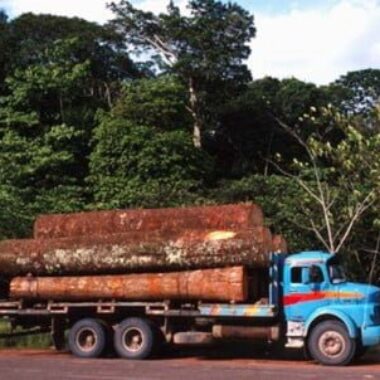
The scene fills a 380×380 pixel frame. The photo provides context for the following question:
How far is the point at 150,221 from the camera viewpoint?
840 inches

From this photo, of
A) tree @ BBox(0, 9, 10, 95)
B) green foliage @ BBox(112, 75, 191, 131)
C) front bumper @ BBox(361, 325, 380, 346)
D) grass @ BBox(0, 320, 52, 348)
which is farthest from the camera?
tree @ BBox(0, 9, 10, 95)

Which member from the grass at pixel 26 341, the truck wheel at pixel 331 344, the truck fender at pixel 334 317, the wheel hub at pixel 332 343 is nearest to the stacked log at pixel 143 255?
the truck fender at pixel 334 317

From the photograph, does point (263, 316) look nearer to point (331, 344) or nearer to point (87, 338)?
point (331, 344)

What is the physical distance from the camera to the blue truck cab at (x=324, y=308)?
705 inches

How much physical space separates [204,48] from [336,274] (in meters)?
27.6

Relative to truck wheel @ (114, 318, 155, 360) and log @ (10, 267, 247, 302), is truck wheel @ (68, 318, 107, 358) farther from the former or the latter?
log @ (10, 267, 247, 302)

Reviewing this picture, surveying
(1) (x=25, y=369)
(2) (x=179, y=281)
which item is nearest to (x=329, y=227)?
(2) (x=179, y=281)

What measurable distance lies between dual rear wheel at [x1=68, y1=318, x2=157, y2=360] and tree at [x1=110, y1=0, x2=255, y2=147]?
2342 cm

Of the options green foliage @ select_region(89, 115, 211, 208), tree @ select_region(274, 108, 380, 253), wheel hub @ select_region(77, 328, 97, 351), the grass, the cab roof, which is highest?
green foliage @ select_region(89, 115, 211, 208)

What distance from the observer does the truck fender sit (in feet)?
58.5

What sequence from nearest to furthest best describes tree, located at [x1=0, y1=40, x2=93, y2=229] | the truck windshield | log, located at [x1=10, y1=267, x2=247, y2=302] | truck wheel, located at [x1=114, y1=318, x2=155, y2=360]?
the truck windshield, log, located at [x1=10, y1=267, x2=247, y2=302], truck wheel, located at [x1=114, y1=318, x2=155, y2=360], tree, located at [x1=0, y1=40, x2=93, y2=229]

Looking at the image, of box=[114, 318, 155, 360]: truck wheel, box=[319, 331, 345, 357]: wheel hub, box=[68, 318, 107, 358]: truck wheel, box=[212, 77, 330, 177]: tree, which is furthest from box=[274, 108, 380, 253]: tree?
box=[212, 77, 330, 177]: tree

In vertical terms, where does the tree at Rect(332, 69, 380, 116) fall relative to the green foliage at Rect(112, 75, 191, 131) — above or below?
above

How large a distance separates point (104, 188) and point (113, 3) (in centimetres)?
1420
